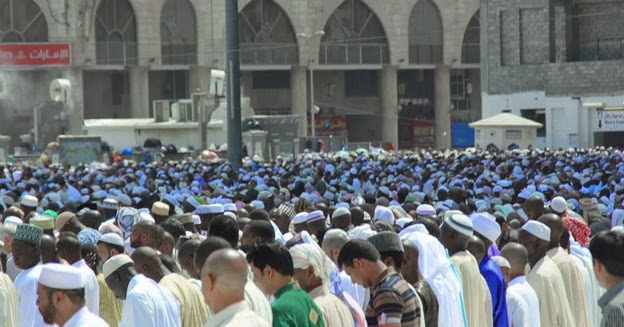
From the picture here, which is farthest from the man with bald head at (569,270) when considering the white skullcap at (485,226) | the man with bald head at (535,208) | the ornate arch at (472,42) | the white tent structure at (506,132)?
the ornate arch at (472,42)

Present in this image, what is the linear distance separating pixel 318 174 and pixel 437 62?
40.7 meters

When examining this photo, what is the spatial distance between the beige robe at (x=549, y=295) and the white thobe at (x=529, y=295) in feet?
0.47

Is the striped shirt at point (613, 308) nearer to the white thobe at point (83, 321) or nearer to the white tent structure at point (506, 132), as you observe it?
the white thobe at point (83, 321)

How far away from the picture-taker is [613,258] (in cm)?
614

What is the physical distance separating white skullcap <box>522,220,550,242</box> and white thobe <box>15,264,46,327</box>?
→ 3313 millimetres

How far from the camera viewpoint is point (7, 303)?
7793mm

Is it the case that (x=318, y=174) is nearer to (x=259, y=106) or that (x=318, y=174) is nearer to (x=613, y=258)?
(x=613, y=258)

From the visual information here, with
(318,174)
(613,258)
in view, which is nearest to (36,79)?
(318,174)

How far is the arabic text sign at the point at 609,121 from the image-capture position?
151 feet

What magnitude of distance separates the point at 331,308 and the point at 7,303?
202cm

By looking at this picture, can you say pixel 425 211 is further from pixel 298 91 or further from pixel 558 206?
pixel 298 91

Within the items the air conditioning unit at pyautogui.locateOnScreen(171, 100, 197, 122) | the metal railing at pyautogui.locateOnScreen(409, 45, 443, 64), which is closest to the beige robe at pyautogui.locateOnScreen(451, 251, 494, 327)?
the air conditioning unit at pyautogui.locateOnScreen(171, 100, 197, 122)

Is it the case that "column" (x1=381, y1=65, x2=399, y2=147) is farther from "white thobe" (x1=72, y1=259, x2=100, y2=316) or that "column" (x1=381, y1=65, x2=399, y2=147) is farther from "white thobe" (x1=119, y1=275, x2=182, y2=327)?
"white thobe" (x1=119, y1=275, x2=182, y2=327)

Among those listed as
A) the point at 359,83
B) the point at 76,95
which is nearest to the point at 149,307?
the point at 76,95
